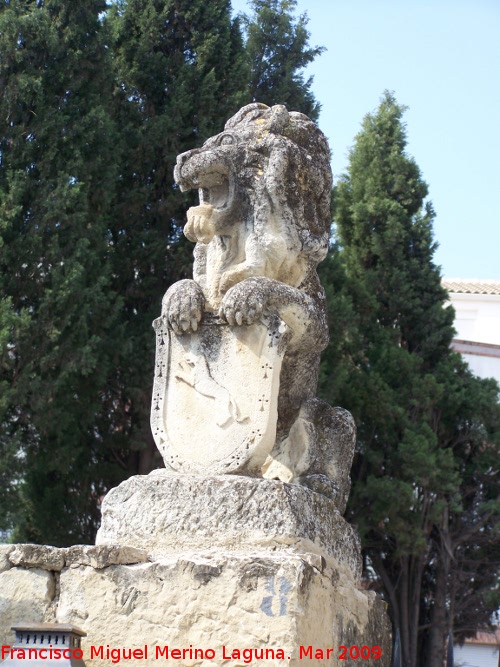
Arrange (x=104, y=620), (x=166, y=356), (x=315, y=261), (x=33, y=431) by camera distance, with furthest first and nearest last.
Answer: (x=33, y=431) → (x=315, y=261) → (x=166, y=356) → (x=104, y=620)

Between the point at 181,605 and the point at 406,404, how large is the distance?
10696mm

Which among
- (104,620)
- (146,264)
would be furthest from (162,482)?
(146,264)

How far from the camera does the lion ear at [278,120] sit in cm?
549

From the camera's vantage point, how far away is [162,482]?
4.58m

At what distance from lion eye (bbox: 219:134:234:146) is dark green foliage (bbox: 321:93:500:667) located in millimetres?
7009

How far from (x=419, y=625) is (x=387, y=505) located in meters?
2.68

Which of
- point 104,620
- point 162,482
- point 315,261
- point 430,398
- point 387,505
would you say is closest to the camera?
point 104,620

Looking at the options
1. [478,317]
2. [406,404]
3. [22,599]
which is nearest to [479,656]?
[478,317]

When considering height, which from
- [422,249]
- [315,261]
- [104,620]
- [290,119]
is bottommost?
[104,620]

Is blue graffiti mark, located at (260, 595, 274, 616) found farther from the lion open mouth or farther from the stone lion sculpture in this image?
the lion open mouth

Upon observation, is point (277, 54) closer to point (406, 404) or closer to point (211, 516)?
point (406, 404)

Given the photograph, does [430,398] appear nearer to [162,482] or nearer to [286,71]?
[286,71]

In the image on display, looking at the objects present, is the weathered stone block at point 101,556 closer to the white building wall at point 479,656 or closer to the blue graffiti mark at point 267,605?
the blue graffiti mark at point 267,605

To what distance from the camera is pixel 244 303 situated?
15.7 feet
